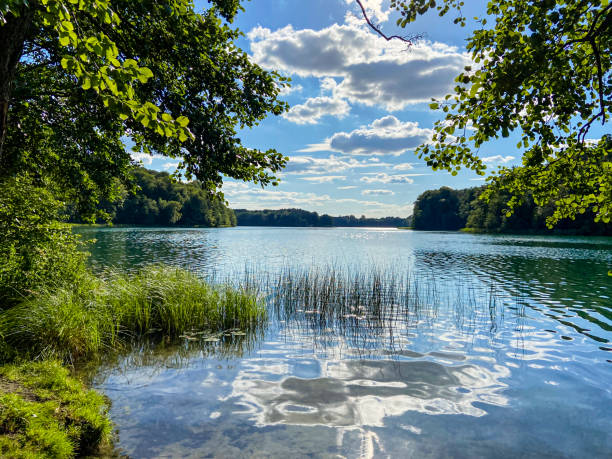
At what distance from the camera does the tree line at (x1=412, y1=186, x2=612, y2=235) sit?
71812 millimetres

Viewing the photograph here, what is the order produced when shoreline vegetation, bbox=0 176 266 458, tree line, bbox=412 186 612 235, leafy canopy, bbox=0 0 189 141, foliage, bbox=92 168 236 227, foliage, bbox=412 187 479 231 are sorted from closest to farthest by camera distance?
leafy canopy, bbox=0 0 189 141
shoreline vegetation, bbox=0 176 266 458
tree line, bbox=412 186 612 235
foliage, bbox=92 168 236 227
foliage, bbox=412 187 479 231

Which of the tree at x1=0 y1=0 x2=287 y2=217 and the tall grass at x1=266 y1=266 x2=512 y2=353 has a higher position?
the tree at x1=0 y1=0 x2=287 y2=217

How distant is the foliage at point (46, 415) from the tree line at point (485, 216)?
786 centimetres

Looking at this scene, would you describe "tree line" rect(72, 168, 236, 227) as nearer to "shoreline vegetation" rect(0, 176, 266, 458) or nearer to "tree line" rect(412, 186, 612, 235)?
"tree line" rect(412, 186, 612, 235)

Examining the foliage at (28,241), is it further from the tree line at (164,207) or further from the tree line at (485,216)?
the tree line at (164,207)

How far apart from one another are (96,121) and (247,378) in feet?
23.5

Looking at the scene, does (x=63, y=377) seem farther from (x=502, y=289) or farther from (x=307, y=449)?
(x=502, y=289)

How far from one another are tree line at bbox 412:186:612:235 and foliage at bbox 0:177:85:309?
10.0m

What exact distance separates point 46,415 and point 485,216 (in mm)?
108166

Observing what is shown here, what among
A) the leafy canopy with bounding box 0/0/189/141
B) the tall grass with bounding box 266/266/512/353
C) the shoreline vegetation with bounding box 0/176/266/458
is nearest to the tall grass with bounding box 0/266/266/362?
the shoreline vegetation with bounding box 0/176/266/458

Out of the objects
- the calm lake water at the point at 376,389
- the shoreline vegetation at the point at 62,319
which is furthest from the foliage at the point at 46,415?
the calm lake water at the point at 376,389

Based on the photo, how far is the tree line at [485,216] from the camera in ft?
236

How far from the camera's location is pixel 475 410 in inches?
231

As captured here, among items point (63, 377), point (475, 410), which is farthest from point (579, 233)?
point (63, 377)
